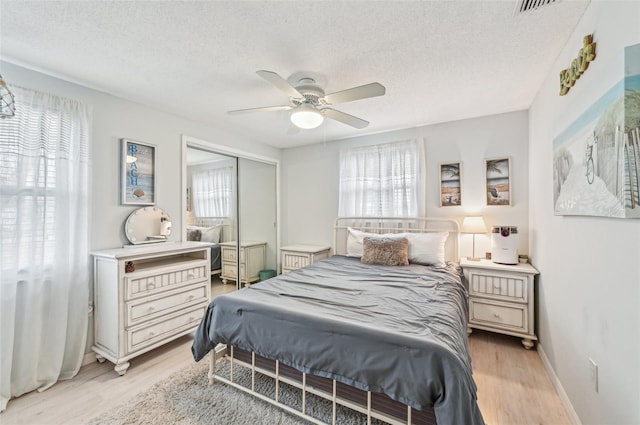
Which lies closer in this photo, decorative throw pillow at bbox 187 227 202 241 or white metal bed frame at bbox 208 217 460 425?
white metal bed frame at bbox 208 217 460 425

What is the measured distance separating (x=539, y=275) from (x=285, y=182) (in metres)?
3.67

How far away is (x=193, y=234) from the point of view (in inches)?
141

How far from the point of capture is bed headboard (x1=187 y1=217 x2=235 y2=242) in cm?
364

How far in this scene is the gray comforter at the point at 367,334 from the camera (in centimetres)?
124

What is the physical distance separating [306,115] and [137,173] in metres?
1.89

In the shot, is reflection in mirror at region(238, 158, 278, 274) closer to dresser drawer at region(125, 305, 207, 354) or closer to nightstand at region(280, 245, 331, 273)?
nightstand at region(280, 245, 331, 273)

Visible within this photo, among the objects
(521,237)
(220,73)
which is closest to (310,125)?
(220,73)

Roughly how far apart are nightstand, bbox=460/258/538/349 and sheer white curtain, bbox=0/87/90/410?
366cm

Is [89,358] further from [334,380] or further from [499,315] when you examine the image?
[499,315]

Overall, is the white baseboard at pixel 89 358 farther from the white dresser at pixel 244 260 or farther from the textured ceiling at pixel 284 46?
the textured ceiling at pixel 284 46

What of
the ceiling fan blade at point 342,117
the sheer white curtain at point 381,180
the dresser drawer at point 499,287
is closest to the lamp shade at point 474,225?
the dresser drawer at point 499,287

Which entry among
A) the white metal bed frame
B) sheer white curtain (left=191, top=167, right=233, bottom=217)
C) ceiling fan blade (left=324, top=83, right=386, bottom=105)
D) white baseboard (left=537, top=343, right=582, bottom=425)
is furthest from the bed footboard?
sheer white curtain (left=191, top=167, right=233, bottom=217)

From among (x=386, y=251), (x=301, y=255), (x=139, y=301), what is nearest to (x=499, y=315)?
(x=386, y=251)

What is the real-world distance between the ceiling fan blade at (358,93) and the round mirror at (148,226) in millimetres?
2174
